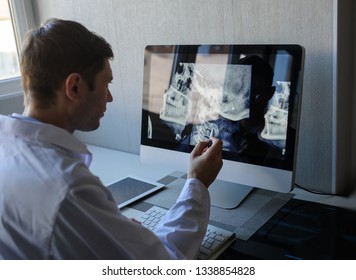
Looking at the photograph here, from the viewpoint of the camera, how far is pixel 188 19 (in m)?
1.44

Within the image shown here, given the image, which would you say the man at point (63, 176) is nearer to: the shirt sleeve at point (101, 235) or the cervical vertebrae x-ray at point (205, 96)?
the shirt sleeve at point (101, 235)

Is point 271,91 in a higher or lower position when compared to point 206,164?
Result: higher

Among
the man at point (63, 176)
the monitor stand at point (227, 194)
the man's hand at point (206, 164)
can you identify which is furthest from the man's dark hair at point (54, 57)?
the monitor stand at point (227, 194)

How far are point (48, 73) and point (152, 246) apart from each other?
398 mm

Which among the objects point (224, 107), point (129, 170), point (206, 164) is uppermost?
point (224, 107)

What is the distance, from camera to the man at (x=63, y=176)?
0.70 metres

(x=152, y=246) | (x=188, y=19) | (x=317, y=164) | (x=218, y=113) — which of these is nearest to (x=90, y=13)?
(x=188, y=19)

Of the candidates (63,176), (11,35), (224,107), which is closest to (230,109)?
(224,107)

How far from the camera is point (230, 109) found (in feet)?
3.94

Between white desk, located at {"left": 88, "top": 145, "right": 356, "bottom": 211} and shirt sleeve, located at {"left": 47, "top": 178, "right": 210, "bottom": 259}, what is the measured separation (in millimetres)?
513

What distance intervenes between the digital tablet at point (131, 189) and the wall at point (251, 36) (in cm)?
33

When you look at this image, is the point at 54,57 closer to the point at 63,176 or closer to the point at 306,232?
the point at 63,176

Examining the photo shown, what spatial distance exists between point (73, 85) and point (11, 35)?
1400 mm

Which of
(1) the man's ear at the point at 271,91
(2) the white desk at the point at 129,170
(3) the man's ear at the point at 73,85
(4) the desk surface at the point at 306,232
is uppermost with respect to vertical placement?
(3) the man's ear at the point at 73,85
